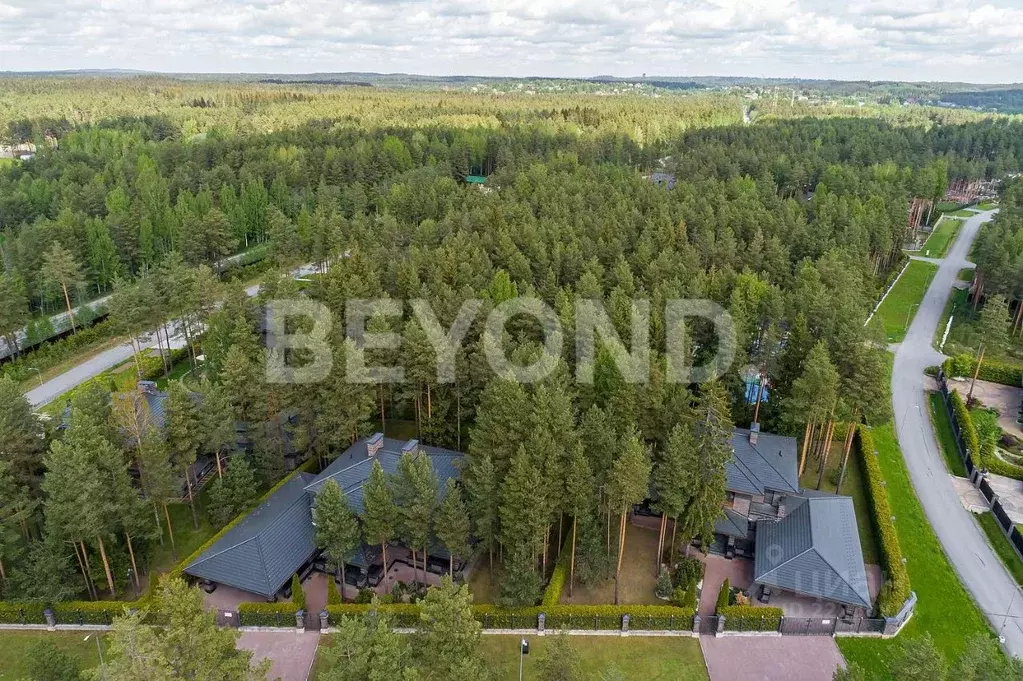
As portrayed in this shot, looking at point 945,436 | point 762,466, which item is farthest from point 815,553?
point 945,436

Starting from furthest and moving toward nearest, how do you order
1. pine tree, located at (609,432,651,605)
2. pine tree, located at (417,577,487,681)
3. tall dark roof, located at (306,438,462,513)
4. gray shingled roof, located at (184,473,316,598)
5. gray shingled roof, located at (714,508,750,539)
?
1. gray shingled roof, located at (714,508,750,539)
2. tall dark roof, located at (306,438,462,513)
3. gray shingled roof, located at (184,473,316,598)
4. pine tree, located at (609,432,651,605)
5. pine tree, located at (417,577,487,681)

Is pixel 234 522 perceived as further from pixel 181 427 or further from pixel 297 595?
pixel 297 595

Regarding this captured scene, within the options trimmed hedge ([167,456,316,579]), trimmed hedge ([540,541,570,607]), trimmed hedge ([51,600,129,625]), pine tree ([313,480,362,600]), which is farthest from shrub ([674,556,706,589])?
trimmed hedge ([51,600,129,625])

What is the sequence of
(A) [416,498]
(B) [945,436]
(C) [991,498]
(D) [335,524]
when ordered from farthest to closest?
(B) [945,436] < (C) [991,498] < (A) [416,498] < (D) [335,524]

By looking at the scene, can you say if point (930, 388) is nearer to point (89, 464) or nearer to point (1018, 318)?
point (1018, 318)

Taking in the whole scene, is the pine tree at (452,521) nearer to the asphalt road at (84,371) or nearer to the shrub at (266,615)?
the shrub at (266,615)

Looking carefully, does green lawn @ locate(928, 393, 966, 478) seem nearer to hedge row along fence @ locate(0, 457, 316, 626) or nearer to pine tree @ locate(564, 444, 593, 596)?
pine tree @ locate(564, 444, 593, 596)
